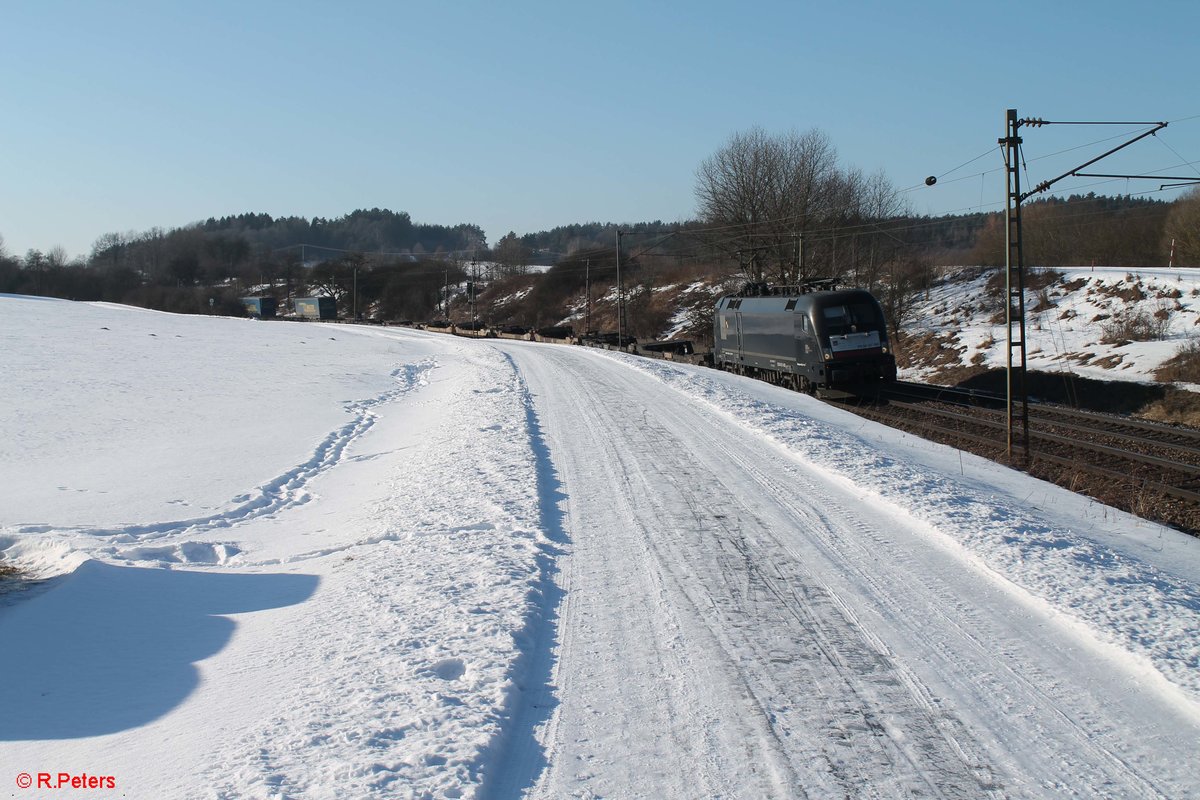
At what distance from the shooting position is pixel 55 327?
1948 inches

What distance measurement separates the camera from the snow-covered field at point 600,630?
4570mm

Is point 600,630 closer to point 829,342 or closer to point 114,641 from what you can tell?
point 114,641

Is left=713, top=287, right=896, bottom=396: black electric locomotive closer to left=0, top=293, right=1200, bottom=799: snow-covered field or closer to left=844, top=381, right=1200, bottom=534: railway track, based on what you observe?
left=844, top=381, right=1200, bottom=534: railway track

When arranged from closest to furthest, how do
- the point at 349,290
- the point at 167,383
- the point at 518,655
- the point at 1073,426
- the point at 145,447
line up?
the point at 518,655 < the point at 145,447 < the point at 1073,426 < the point at 167,383 < the point at 349,290

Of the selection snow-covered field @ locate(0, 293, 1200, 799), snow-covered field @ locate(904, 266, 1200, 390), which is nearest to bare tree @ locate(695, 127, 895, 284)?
snow-covered field @ locate(904, 266, 1200, 390)

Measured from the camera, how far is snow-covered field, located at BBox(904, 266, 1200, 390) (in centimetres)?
3262

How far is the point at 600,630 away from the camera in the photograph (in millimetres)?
6535

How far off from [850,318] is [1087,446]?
32.5 ft

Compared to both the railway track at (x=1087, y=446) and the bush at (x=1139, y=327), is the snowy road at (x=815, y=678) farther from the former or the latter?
the bush at (x=1139, y=327)

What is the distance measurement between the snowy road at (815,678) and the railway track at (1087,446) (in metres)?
6.44

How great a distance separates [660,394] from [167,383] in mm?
17471

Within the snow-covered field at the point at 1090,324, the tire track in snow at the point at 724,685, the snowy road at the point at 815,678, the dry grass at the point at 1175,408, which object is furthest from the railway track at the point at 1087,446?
the snow-covered field at the point at 1090,324

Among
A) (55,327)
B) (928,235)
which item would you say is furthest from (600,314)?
(55,327)

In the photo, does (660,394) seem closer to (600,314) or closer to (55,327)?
(55,327)
